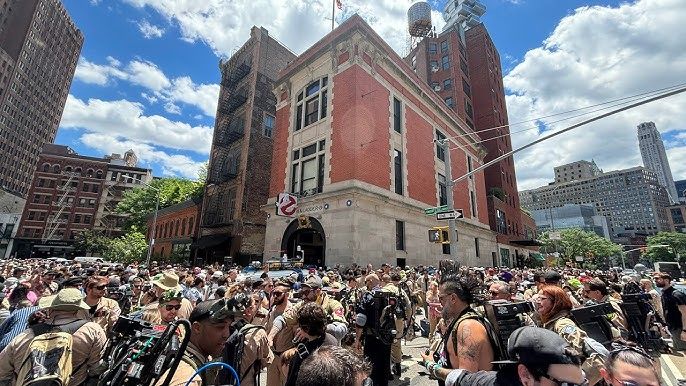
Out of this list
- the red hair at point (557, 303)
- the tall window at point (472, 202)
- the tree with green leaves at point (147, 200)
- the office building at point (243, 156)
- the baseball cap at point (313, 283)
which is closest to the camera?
the red hair at point (557, 303)

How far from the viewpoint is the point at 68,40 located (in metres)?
96.4

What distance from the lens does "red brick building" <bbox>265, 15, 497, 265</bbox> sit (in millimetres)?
18312

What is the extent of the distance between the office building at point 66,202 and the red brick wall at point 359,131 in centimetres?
5454

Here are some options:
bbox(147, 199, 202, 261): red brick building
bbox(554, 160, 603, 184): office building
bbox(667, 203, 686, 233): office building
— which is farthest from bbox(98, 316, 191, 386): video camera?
bbox(554, 160, 603, 184): office building

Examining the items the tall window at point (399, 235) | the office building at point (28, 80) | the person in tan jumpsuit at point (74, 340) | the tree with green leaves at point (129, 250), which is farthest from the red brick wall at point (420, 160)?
the office building at point (28, 80)

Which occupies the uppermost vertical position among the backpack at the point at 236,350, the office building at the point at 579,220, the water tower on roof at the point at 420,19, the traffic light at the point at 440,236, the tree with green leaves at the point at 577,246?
the water tower on roof at the point at 420,19

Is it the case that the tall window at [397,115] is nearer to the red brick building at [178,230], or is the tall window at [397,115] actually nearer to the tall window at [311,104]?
the tall window at [311,104]

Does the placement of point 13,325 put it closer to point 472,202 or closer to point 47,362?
point 47,362

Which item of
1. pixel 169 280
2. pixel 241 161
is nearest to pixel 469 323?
pixel 169 280

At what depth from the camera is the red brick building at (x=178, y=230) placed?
3475cm

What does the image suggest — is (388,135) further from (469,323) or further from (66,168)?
(66,168)

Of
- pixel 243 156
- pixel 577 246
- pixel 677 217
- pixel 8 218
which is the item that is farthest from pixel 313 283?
pixel 677 217

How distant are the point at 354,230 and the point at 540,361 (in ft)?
51.6

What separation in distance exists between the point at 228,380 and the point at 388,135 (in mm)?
20039
